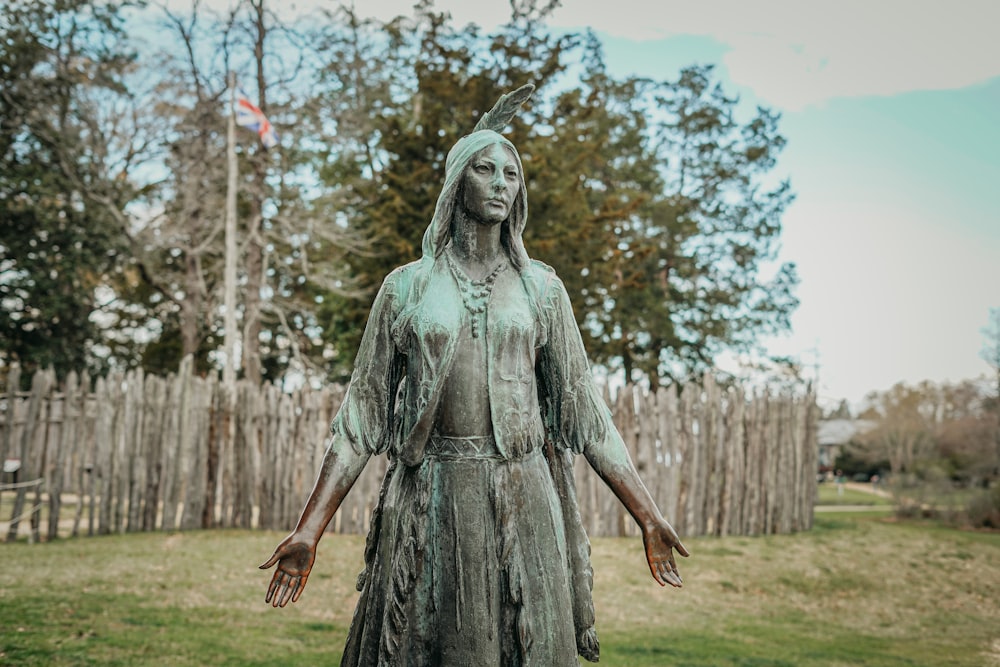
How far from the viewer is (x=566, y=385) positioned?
3.03 metres

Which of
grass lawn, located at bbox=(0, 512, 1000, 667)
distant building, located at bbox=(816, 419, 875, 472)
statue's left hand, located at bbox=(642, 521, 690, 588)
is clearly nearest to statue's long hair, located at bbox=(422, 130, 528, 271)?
statue's left hand, located at bbox=(642, 521, 690, 588)

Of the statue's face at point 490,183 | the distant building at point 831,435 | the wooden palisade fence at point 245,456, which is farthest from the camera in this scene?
the distant building at point 831,435

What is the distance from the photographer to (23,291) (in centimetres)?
2239

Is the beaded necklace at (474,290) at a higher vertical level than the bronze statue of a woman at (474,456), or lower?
higher

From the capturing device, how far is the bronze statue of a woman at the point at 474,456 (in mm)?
2738

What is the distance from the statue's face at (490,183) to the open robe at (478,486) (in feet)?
0.75

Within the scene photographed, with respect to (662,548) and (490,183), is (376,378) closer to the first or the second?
(490,183)

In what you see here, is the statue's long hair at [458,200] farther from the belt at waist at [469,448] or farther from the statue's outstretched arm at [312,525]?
the statue's outstretched arm at [312,525]

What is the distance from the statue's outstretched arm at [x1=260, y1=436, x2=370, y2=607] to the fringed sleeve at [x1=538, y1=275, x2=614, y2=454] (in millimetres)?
711

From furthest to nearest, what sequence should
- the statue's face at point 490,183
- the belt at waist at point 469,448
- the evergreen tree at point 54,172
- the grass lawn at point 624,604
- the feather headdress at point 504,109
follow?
the evergreen tree at point 54,172 < the grass lawn at point 624,604 < the feather headdress at point 504,109 < the statue's face at point 490,183 < the belt at waist at point 469,448

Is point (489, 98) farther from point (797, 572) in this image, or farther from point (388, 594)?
point (388, 594)

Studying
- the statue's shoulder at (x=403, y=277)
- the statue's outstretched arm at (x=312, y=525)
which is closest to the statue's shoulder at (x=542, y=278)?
the statue's shoulder at (x=403, y=277)

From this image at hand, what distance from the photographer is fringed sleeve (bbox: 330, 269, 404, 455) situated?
9.66 ft

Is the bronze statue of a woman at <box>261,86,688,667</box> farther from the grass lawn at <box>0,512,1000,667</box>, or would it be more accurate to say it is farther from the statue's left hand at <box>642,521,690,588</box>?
the grass lawn at <box>0,512,1000,667</box>
